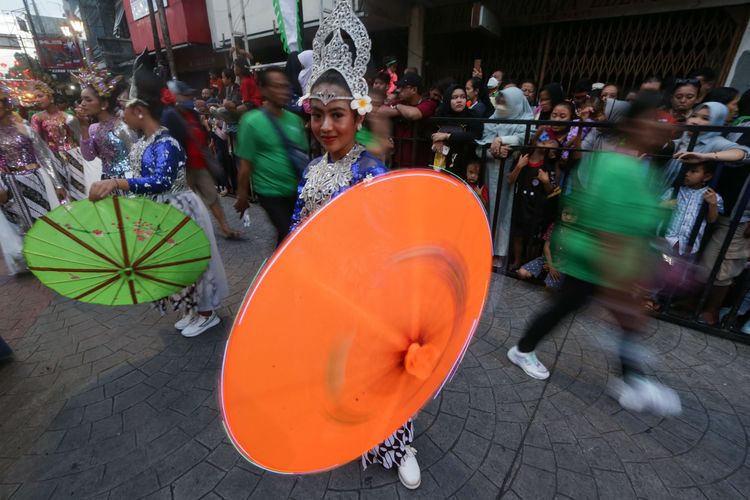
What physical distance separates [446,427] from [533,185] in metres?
2.60

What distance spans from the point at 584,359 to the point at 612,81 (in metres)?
6.95

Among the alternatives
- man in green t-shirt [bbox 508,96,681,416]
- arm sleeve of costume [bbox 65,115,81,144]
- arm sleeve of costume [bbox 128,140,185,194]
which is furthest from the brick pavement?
arm sleeve of costume [bbox 65,115,81,144]

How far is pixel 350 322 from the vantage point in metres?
1.00

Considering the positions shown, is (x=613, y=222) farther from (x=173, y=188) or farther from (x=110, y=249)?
(x=173, y=188)

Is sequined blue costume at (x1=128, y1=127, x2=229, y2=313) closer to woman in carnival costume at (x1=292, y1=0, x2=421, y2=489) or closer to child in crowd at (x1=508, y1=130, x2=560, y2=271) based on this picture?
woman in carnival costume at (x1=292, y1=0, x2=421, y2=489)

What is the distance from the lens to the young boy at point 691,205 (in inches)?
114

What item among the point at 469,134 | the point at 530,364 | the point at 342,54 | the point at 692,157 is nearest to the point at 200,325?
the point at 342,54

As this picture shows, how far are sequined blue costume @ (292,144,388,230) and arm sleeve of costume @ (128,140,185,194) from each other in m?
1.43

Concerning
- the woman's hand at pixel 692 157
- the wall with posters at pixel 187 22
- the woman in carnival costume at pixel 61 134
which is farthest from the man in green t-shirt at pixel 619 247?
the wall with posters at pixel 187 22

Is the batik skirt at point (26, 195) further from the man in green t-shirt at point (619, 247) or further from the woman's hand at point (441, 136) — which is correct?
the man in green t-shirt at point (619, 247)

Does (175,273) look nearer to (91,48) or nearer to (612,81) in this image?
(612,81)

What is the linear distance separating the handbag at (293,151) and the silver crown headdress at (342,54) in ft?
4.58

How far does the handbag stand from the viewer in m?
2.97

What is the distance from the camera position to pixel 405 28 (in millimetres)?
9500
